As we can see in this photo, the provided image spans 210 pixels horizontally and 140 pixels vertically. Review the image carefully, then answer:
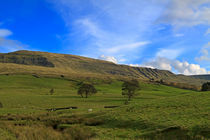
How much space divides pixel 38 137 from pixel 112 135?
7231 mm

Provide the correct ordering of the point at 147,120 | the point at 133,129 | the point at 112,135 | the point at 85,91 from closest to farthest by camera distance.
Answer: the point at 112,135, the point at 133,129, the point at 147,120, the point at 85,91

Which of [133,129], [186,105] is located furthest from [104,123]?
[186,105]

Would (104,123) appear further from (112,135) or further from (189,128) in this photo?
(189,128)

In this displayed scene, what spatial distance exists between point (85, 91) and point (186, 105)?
63585mm

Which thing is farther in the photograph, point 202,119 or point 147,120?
point 147,120

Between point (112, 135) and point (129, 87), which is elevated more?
point (129, 87)

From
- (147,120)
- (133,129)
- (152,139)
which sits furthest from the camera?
(147,120)

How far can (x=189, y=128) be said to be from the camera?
18125 mm

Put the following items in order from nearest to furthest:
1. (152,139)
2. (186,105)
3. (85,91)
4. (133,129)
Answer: (152,139) < (133,129) < (186,105) < (85,91)

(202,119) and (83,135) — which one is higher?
(202,119)

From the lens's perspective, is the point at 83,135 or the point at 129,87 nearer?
the point at 83,135

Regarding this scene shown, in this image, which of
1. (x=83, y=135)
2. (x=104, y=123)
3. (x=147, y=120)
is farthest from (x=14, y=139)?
(x=147, y=120)

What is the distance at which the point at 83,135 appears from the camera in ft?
62.3

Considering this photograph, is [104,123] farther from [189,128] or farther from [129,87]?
[129,87]
